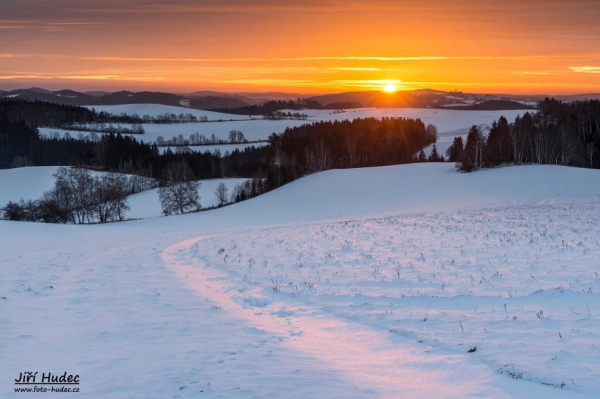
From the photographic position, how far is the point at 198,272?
15797 millimetres

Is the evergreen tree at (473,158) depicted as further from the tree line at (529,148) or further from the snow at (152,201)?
the snow at (152,201)

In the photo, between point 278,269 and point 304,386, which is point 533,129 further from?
point 304,386

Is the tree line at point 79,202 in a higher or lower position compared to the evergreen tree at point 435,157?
lower

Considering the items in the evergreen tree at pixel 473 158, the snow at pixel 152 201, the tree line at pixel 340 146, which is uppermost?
the tree line at pixel 340 146

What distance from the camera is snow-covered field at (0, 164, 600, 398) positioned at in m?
6.55

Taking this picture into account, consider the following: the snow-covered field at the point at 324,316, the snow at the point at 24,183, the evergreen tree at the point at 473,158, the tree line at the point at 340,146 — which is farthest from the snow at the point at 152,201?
the snow-covered field at the point at 324,316

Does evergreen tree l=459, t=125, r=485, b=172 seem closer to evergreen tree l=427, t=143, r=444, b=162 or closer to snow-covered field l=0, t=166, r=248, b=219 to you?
evergreen tree l=427, t=143, r=444, b=162

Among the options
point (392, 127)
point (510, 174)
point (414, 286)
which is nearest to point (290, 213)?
point (510, 174)

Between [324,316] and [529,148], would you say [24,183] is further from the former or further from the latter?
[324,316]

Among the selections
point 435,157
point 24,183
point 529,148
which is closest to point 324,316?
point 529,148

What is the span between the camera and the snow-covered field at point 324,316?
6.55 m

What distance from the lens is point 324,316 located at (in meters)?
10.1

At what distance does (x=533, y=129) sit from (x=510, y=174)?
73.0 ft

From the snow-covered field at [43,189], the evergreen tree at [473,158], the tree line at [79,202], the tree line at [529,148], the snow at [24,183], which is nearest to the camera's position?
the tree line at [79,202]
